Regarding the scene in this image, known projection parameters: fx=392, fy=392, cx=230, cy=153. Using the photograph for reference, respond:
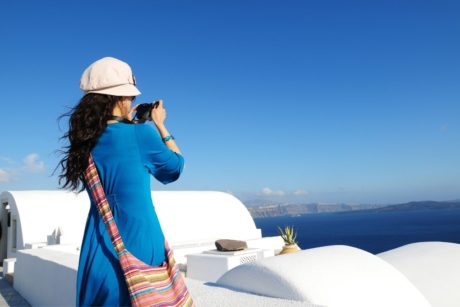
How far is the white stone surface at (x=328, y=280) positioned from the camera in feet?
10.5

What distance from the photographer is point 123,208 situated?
1.30 meters

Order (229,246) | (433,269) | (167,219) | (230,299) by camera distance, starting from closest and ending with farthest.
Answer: (230,299) → (433,269) → (229,246) → (167,219)

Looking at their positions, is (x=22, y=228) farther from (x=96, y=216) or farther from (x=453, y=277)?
(x=96, y=216)

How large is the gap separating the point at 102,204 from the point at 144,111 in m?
0.40

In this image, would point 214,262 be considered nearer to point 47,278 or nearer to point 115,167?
point 47,278

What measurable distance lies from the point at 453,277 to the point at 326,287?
2.53m

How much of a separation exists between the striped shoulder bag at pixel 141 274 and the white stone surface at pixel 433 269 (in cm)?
414

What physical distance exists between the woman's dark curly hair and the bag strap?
0.03m

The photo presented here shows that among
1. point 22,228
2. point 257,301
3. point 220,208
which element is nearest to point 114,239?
point 257,301

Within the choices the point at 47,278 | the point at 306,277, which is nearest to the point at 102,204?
the point at 306,277

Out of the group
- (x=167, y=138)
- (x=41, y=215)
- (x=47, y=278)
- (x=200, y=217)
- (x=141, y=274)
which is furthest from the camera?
(x=200, y=217)

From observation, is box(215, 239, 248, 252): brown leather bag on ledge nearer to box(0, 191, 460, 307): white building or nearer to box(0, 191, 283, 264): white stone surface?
box(0, 191, 460, 307): white building

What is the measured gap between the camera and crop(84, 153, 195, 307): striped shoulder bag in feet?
3.96

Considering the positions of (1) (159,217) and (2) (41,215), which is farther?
(1) (159,217)
